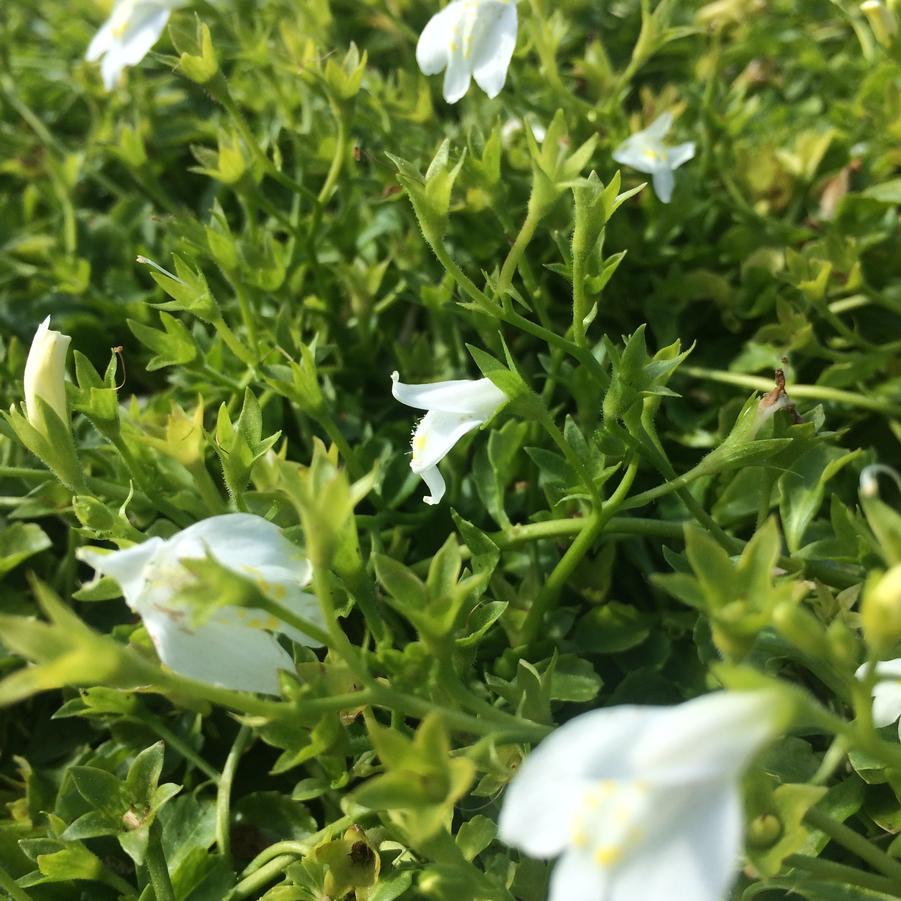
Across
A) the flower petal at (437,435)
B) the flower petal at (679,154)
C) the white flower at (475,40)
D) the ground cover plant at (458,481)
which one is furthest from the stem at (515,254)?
the flower petal at (679,154)

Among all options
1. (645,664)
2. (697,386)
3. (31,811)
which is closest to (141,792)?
(31,811)

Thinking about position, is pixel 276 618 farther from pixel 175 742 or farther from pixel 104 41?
pixel 104 41

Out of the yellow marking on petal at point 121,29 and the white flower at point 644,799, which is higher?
the yellow marking on petal at point 121,29

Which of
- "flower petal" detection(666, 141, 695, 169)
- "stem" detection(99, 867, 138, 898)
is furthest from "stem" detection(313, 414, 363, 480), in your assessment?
"flower petal" detection(666, 141, 695, 169)

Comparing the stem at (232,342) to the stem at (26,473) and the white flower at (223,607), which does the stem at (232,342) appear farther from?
the white flower at (223,607)

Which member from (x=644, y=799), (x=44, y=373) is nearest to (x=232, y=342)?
(x=44, y=373)

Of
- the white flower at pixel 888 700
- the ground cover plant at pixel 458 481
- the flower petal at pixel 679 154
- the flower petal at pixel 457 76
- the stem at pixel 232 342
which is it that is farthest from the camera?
the flower petal at pixel 679 154
